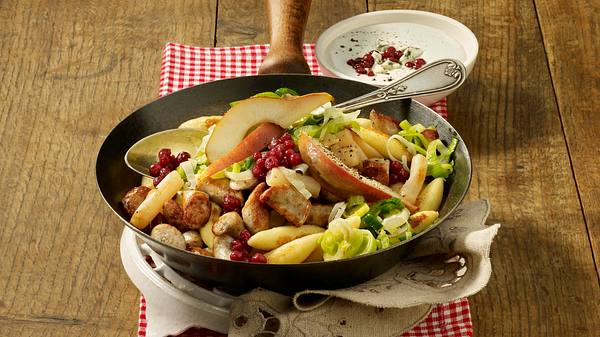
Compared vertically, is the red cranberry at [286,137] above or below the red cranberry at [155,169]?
above

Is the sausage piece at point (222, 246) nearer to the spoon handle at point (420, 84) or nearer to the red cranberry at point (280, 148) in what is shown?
the red cranberry at point (280, 148)

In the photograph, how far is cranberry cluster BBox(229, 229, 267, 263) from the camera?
168 cm

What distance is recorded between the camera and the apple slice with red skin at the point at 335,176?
1.76 m

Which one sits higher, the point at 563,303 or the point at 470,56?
the point at 470,56

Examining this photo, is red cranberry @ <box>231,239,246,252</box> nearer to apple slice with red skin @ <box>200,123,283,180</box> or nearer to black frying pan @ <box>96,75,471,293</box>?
black frying pan @ <box>96,75,471,293</box>

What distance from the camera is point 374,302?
1.67 meters

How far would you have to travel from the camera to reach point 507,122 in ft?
8.24

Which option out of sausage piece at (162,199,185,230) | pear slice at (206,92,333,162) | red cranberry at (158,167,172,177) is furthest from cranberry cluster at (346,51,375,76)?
sausage piece at (162,199,185,230)

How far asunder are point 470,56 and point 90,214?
3.53ft

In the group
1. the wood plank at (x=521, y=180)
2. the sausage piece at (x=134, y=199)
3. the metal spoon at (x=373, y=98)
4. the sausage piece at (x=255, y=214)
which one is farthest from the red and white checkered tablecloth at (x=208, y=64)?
the sausage piece at (x=255, y=214)

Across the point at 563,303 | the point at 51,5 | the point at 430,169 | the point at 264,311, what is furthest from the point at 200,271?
the point at 51,5

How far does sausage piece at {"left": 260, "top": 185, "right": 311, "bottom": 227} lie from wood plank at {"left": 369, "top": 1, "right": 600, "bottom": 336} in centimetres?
46

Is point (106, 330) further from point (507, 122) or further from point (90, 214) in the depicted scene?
point (507, 122)

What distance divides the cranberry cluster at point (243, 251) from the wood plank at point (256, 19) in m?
1.18
